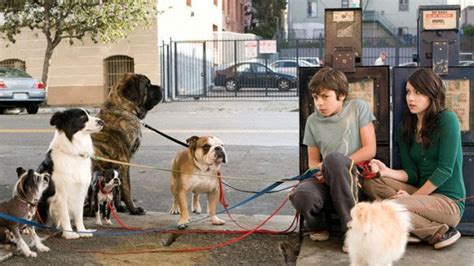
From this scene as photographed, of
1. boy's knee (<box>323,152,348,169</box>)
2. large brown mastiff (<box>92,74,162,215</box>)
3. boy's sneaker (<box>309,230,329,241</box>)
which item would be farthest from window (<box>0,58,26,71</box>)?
boy's knee (<box>323,152,348,169</box>)

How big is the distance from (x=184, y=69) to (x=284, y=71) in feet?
17.6

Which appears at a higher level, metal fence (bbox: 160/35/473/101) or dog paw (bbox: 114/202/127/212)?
metal fence (bbox: 160/35/473/101)

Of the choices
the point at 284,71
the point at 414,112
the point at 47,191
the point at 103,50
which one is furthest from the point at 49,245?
the point at 284,71

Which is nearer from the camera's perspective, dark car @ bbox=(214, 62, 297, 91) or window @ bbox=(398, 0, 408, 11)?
dark car @ bbox=(214, 62, 297, 91)

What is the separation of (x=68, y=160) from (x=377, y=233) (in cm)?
257

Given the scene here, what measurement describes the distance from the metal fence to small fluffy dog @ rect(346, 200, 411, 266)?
22.9 metres

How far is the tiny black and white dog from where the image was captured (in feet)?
18.8

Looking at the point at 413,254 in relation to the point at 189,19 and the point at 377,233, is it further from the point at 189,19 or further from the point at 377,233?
the point at 189,19

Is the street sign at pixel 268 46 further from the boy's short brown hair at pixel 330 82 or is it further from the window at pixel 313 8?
the window at pixel 313 8

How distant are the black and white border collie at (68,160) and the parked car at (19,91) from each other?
1709 cm

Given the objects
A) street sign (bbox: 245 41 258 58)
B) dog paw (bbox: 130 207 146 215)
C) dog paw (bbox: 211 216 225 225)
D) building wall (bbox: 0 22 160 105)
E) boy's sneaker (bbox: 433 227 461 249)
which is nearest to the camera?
boy's sneaker (bbox: 433 227 461 249)

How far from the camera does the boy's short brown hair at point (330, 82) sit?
475 cm

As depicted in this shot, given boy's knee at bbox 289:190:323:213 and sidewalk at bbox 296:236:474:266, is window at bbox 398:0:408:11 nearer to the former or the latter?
sidewalk at bbox 296:236:474:266

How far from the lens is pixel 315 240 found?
517cm
